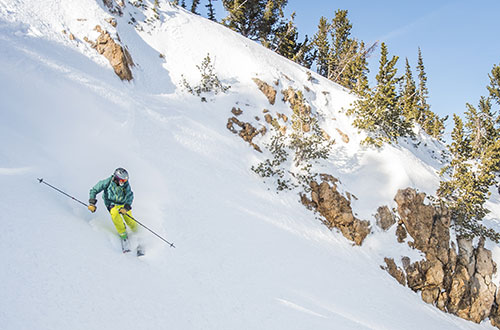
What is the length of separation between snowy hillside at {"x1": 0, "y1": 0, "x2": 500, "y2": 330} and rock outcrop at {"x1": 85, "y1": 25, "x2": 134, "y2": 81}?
0.47 metres

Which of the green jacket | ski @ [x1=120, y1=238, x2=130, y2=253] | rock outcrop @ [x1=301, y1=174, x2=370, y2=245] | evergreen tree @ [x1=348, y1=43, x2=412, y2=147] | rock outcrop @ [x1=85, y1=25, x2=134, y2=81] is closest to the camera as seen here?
ski @ [x1=120, y1=238, x2=130, y2=253]

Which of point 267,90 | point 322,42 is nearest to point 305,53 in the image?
point 322,42

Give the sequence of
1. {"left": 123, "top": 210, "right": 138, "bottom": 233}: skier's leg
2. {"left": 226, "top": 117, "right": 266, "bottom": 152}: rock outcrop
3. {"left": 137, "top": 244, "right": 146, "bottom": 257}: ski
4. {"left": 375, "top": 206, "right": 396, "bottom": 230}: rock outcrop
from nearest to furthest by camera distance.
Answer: {"left": 137, "top": 244, "right": 146, "bottom": 257}: ski
{"left": 123, "top": 210, "right": 138, "bottom": 233}: skier's leg
{"left": 375, "top": 206, "right": 396, "bottom": 230}: rock outcrop
{"left": 226, "top": 117, "right": 266, "bottom": 152}: rock outcrop

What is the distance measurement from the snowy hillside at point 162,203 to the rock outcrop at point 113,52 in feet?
1.56

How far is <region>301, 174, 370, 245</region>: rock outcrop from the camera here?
13750 millimetres

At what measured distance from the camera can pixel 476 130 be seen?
21344 mm

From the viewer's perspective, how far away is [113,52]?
1350 cm

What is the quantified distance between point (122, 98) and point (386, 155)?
57.3 ft

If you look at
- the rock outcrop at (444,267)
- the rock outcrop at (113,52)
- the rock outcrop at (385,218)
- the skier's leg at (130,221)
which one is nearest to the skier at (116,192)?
the skier's leg at (130,221)

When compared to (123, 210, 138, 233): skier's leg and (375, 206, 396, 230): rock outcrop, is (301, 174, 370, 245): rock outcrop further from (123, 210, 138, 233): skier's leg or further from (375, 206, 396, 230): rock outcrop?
(123, 210, 138, 233): skier's leg

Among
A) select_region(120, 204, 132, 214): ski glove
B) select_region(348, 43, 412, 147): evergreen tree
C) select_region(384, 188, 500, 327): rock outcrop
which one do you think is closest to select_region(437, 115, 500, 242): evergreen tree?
select_region(384, 188, 500, 327): rock outcrop

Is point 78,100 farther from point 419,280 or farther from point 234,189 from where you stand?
point 419,280

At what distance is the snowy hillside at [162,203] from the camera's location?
4.61 meters

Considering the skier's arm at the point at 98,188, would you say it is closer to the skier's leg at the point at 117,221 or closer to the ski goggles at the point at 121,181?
the ski goggles at the point at 121,181
